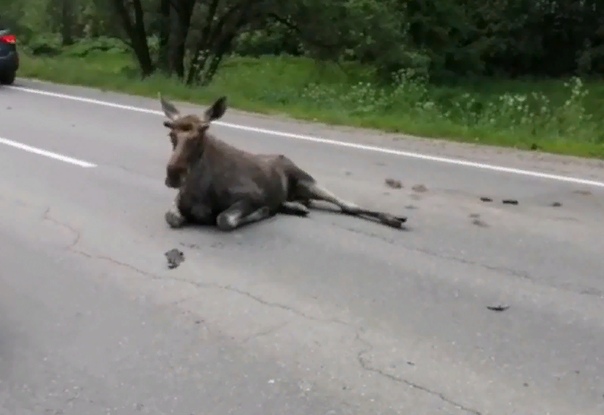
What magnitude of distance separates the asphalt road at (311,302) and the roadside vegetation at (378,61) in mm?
5222

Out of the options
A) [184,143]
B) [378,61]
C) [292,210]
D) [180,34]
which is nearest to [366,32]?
[378,61]

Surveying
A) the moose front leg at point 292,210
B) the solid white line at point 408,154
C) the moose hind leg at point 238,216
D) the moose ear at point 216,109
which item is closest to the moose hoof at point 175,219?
the moose hind leg at point 238,216

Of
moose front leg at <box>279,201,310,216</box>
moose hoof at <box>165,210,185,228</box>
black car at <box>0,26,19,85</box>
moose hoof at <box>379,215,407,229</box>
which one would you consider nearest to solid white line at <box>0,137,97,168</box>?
moose hoof at <box>165,210,185,228</box>

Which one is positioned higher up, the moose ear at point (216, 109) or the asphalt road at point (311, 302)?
the moose ear at point (216, 109)

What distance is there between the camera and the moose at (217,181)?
8219 mm

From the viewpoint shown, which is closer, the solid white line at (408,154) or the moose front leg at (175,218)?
the moose front leg at (175,218)

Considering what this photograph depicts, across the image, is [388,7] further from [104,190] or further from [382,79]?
[104,190]

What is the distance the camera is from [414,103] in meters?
22.3

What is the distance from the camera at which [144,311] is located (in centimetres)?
656

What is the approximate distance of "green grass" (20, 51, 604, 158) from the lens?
15117 mm

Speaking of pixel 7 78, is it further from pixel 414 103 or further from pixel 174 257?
pixel 174 257

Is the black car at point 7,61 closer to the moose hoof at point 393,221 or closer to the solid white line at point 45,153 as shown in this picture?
the solid white line at point 45,153

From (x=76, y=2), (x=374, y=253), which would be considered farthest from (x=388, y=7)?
(x=374, y=253)

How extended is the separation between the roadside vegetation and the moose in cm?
563
